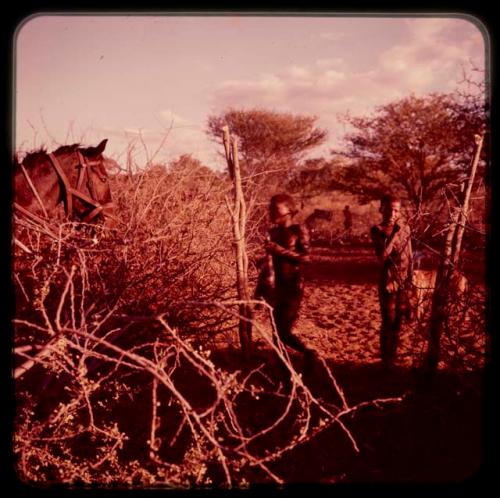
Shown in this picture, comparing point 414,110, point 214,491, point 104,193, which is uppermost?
point 414,110

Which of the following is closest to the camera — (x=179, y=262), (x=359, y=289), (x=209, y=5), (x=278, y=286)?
(x=209, y=5)

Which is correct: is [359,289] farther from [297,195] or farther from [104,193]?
[297,195]

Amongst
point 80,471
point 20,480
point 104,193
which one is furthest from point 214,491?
point 104,193

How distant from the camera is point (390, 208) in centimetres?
376

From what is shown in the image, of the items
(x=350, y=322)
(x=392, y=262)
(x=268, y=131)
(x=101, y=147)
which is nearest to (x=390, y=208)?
(x=392, y=262)

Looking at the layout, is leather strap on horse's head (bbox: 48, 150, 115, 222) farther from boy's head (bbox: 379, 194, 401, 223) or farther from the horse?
boy's head (bbox: 379, 194, 401, 223)

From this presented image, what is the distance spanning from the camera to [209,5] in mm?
2523

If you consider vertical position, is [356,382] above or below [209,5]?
below

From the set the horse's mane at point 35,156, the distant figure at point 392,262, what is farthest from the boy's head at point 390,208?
the horse's mane at point 35,156

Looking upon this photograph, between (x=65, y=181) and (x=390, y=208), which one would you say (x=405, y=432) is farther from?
(x=65, y=181)

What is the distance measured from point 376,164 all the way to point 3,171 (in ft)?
48.4

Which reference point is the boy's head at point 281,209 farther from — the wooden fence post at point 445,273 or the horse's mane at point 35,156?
the horse's mane at point 35,156

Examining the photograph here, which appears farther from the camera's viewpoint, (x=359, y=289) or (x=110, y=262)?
(x=359, y=289)

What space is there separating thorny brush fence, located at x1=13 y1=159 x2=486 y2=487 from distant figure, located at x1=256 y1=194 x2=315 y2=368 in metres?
0.27
